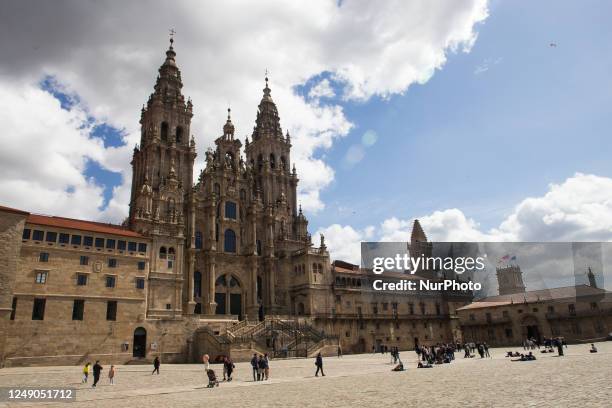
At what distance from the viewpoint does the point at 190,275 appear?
56.3 m

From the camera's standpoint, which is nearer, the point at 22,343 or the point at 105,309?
the point at 22,343

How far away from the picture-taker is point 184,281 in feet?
184

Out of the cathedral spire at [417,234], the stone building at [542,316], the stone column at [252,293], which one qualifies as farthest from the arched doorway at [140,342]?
the cathedral spire at [417,234]

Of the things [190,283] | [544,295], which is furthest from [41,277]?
[544,295]

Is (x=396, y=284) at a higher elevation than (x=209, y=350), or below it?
higher

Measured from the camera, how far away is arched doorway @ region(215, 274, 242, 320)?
60.2m

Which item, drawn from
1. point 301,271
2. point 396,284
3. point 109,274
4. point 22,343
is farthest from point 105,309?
point 396,284

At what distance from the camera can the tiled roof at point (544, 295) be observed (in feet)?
221

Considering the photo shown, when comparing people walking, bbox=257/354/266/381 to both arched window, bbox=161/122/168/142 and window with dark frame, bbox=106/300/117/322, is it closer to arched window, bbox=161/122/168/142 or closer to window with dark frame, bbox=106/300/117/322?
window with dark frame, bbox=106/300/117/322

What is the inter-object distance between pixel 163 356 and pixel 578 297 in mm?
61671

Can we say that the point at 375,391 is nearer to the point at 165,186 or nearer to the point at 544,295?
the point at 165,186

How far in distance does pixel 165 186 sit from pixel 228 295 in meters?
17.6

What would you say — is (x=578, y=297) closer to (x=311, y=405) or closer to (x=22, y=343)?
(x=311, y=405)

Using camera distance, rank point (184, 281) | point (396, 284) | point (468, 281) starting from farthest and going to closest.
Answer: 1. point (468, 281)
2. point (396, 284)
3. point (184, 281)
